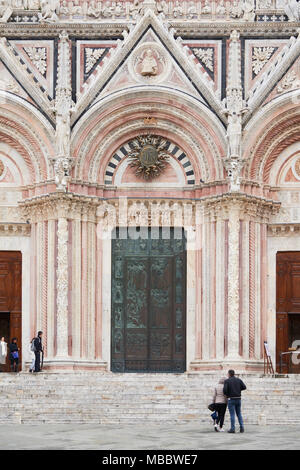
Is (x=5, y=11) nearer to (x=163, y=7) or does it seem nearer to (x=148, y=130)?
(x=163, y=7)

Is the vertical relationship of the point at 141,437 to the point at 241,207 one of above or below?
below

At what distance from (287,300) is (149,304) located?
4327mm

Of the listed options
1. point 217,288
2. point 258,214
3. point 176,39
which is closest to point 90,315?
point 217,288

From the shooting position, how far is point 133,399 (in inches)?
1067

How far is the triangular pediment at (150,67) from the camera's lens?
110 ft

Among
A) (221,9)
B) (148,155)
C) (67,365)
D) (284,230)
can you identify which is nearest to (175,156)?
→ (148,155)

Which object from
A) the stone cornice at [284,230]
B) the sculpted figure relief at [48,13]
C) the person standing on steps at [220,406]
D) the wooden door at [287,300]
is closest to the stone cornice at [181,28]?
the sculpted figure relief at [48,13]

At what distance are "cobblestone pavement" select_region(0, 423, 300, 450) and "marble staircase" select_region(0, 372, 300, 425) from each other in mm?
1072

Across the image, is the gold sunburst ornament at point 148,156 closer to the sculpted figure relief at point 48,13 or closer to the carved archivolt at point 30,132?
the carved archivolt at point 30,132

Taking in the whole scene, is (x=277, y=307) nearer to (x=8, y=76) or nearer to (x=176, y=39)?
(x=176, y=39)

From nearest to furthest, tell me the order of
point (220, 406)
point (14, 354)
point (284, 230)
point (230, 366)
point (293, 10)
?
point (220, 406) < point (230, 366) < point (14, 354) < point (293, 10) < point (284, 230)

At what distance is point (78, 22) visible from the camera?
33688 millimetres

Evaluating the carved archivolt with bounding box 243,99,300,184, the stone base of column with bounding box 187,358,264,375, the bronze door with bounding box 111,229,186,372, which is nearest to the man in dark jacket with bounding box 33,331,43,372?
the bronze door with bounding box 111,229,186,372

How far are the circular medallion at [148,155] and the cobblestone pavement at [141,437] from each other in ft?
36.9
